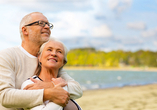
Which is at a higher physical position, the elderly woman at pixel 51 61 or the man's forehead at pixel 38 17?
the man's forehead at pixel 38 17

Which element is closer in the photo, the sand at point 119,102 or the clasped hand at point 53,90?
the clasped hand at point 53,90

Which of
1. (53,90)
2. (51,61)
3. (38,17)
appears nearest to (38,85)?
(53,90)

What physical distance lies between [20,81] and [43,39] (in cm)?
63

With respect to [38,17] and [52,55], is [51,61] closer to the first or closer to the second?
[52,55]

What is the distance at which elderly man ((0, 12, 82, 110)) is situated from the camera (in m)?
2.06

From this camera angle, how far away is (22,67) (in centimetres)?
250

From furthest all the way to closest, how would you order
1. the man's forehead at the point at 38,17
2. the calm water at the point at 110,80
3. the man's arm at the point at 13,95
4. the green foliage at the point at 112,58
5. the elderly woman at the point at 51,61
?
the green foliage at the point at 112,58 → the calm water at the point at 110,80 → the man's forehead at the point at 38,17 → the elderly woman at the point at 51,61 → the man's arm at the point at 13,95

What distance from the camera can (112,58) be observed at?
10881 cm

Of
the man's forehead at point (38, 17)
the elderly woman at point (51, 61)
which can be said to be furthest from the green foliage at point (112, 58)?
the elderly woman at point (51, 61)

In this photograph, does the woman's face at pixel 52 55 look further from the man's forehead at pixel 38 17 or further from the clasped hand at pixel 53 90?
the man's forehead at pixel 38 17

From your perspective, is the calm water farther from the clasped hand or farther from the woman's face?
the clasped hand

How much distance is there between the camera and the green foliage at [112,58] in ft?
333

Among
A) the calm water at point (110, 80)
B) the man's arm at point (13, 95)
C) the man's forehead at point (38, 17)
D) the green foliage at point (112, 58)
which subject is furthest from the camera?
the green foliage at point (112, 58)

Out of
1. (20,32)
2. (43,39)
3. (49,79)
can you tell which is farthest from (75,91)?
(20,32)
